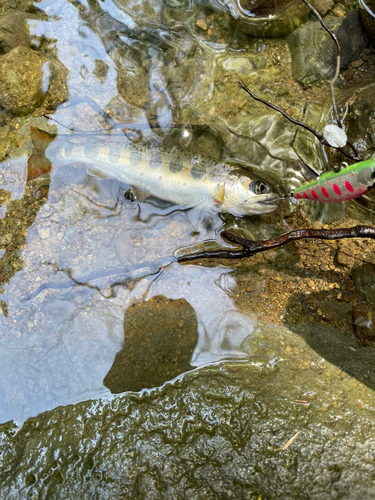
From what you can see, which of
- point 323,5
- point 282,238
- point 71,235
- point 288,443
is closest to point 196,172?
point 282,238

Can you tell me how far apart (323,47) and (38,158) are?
422 cm

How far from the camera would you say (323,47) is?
15.3 feet

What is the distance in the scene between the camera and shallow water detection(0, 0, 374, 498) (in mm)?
3156

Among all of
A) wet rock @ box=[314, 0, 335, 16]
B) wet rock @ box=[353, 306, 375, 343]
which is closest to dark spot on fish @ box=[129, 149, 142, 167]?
wet rock @ box=[353, 306, 375, 343]

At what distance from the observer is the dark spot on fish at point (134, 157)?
4.27 m

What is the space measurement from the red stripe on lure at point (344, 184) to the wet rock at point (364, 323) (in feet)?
4.43

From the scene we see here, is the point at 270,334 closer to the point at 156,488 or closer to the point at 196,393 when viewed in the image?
the point at 196,393

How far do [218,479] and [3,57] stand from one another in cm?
554

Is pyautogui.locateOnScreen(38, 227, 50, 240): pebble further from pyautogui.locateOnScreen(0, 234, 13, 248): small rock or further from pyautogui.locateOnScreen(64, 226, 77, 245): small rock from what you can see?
pyautogui.locateOnScreen(0, 234, 13, 248): small rock

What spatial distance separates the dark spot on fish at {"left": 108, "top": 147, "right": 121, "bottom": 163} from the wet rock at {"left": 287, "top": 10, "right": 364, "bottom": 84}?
2775mm

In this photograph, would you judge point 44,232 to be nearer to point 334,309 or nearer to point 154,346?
point 154,346

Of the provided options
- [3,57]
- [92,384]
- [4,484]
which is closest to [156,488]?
[92,384]

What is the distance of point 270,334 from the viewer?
3314 millimetres

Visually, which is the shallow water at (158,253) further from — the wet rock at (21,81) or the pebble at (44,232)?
the wet rock at (21,81)
